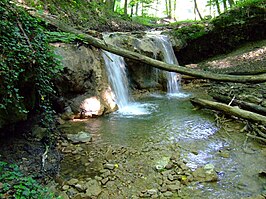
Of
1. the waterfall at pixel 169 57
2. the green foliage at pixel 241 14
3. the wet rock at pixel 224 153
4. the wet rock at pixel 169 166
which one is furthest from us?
the green foliage at pixel 241 14

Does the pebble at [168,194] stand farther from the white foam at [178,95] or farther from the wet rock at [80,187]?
the white foam at [178,95]

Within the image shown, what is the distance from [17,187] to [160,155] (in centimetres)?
229

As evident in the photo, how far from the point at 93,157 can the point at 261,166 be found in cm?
264

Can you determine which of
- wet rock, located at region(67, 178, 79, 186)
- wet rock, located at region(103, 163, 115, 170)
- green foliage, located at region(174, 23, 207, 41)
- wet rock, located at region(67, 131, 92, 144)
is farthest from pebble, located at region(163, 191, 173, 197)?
green foliage, located at region(174, 23, 207, 41)

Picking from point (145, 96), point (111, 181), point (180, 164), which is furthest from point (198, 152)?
point (145, 96)

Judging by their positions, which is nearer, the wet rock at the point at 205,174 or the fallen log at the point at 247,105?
the wet rock at the point at 205,174

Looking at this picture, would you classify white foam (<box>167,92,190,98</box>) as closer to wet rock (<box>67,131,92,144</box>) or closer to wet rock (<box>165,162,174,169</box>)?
wet rock (<box>67,131,92,144</box>)

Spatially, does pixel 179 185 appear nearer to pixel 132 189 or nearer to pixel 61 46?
pixel 132 189

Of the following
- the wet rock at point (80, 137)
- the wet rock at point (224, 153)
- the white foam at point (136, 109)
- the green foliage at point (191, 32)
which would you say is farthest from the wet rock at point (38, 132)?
the green foliage at point (191, 32)

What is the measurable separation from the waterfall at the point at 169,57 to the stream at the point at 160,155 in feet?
10.9

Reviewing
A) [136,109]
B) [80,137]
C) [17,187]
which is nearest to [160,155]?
[80,137]

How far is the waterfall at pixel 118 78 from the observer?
287 inches

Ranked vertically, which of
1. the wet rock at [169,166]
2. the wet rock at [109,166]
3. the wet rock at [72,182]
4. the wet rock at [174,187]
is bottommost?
the wet rock at [174,187]

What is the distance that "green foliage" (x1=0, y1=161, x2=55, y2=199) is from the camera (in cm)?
248
